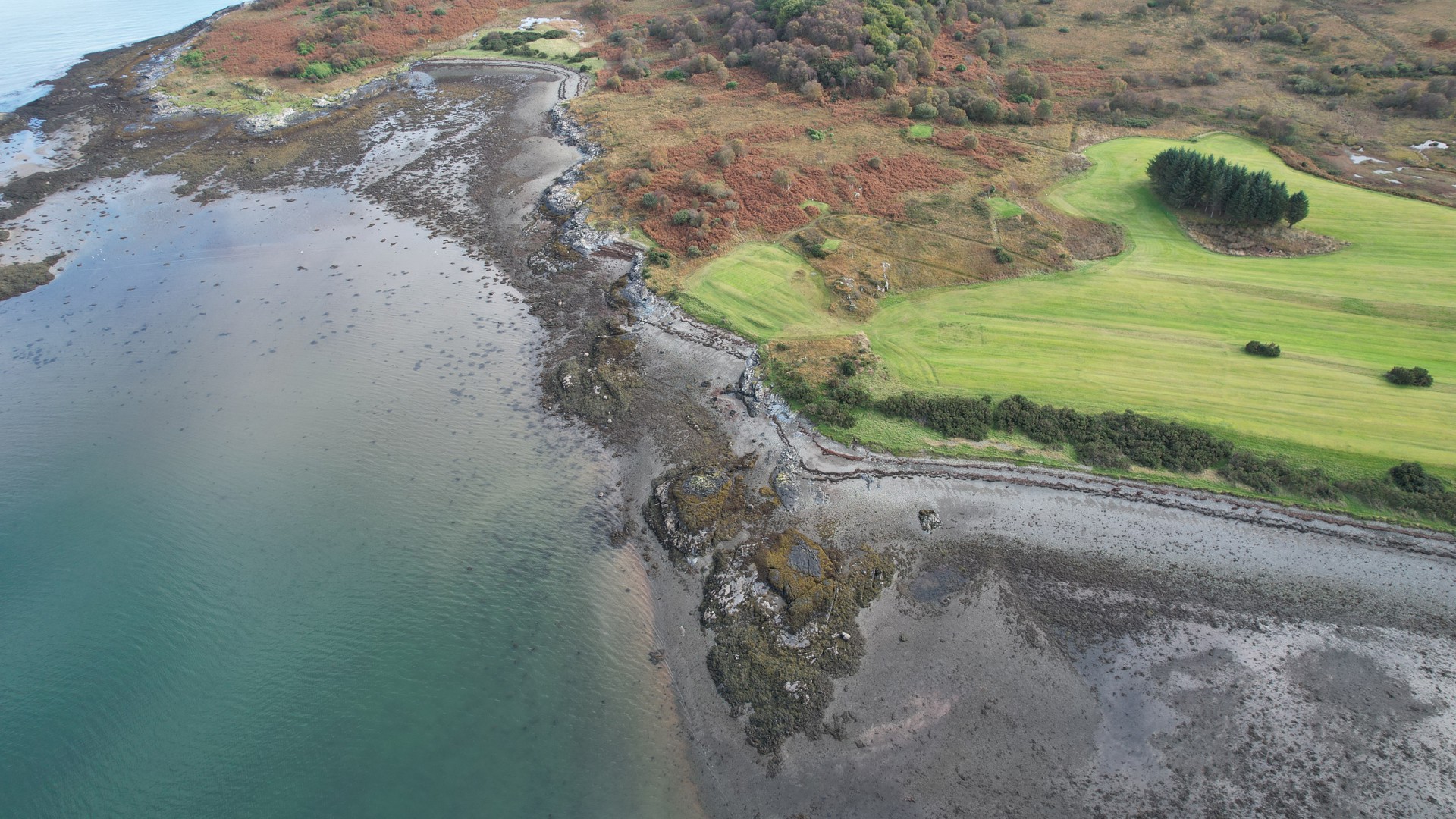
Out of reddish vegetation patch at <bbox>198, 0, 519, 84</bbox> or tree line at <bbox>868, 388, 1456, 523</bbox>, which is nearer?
tree line at <bbox>868, 388, 1456, 523</bbox>

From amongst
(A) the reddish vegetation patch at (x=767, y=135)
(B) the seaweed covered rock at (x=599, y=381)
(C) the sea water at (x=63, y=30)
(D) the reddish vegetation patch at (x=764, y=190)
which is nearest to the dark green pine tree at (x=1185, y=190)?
(D) the reddish vegetation patch at (x=764, y=190)

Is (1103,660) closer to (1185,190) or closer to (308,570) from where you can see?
(308,570)

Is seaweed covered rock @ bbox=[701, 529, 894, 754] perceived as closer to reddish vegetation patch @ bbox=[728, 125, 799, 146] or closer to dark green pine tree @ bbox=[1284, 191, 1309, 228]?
dark green pine tree @ bbox=[1284, 191, 1309, 228]

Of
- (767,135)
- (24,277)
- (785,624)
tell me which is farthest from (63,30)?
(785,624)

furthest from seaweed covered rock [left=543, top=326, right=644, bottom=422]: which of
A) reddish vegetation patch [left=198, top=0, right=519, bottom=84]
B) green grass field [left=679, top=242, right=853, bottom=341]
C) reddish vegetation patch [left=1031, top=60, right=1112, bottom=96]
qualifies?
reddish vegetation patch [left=198, top=0, right=519, bottom=84]

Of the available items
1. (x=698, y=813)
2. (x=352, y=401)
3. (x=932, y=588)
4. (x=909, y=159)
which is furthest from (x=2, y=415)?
(x=909, y=159)

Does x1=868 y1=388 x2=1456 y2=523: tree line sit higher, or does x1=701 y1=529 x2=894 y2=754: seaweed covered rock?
x1=868 y1=388 x2=1456 y2=523: tree line
